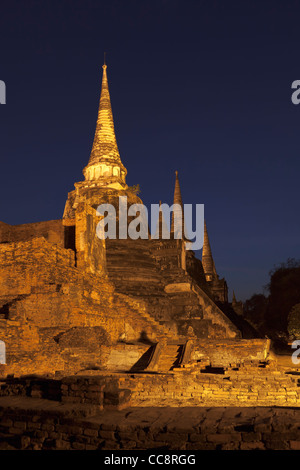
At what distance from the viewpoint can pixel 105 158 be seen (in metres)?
30.9

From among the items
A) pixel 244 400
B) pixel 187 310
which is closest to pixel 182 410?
pixel 244 400

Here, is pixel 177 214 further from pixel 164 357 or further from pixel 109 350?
pixel 109 350

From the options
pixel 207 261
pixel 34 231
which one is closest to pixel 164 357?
pixel 34 231

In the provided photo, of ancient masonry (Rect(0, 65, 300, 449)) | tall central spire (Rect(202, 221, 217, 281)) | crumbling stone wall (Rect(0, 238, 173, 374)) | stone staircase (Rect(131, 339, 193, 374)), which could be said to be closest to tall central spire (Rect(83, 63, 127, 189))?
ancient masonry (Rect(0, 65, 300, 449))

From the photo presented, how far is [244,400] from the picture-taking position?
8.96 m

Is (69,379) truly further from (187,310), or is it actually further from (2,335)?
(187,310)

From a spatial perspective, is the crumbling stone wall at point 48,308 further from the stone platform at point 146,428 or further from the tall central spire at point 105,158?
the tall central spire at point 105,158

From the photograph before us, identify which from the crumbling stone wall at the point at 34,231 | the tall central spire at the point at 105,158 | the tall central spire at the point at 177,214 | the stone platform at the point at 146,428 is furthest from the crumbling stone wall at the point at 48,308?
the tall central spire at the point at 177,214

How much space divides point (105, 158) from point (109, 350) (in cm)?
2077

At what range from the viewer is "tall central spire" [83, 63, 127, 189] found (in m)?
29.6

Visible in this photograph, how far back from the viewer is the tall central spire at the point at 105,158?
29.6m

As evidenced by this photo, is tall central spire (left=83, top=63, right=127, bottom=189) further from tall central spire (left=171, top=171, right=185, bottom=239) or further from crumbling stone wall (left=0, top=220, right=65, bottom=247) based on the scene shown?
crumbling stone wall (left=0, top=220, right=65, bottom=247)
